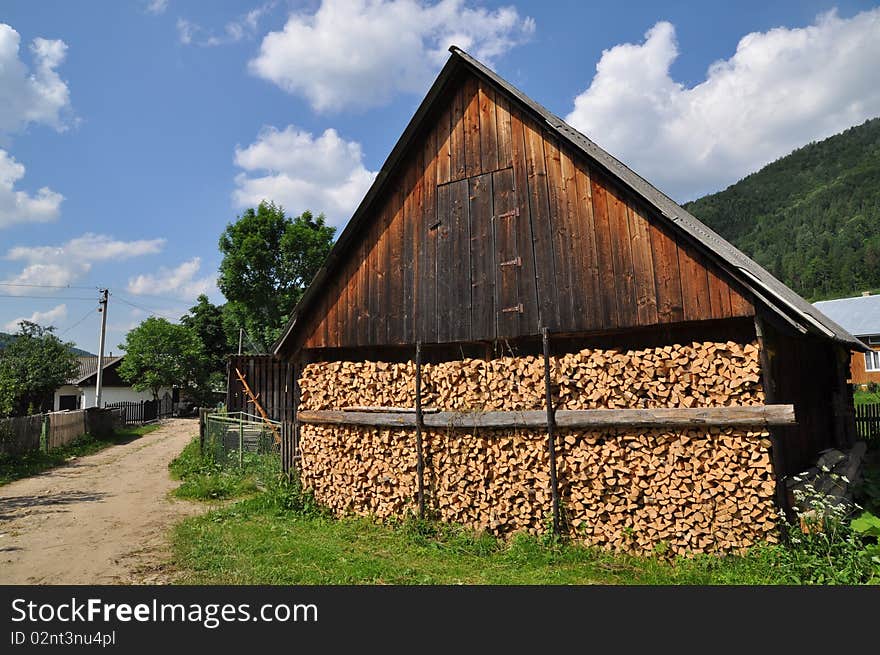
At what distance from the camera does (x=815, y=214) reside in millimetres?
123062

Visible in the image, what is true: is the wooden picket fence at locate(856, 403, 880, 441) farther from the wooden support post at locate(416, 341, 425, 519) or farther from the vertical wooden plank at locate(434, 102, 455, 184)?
the vertical wooden plank at locate(434, 102, 455, 184)

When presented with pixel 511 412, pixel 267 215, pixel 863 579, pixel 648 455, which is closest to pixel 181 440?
pixel 267 215

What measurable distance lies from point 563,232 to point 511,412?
8.53ft

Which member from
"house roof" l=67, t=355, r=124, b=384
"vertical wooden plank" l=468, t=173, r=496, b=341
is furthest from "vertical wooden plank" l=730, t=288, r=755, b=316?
"house roof" l=67, t=355, r=124, b=384

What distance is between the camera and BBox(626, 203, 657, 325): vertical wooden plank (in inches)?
281

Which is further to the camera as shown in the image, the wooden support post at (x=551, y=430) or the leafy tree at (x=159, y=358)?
the leafy tree at (x=159, y=358)

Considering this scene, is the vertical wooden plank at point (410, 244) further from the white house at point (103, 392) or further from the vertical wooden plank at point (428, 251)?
the white house at point (103, 392)

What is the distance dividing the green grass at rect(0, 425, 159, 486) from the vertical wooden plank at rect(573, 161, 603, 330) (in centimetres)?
1504

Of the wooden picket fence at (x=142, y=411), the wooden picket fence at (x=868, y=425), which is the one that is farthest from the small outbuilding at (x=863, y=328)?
the wooden picket fence at (x=142, y=411)

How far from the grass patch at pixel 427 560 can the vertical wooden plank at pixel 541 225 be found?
3085 millimetres

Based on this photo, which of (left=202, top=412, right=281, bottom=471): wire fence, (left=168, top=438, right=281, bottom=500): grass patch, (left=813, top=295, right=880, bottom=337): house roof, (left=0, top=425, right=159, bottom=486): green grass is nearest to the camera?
(left=168, top=438, right=281, bottom=500): grass patch

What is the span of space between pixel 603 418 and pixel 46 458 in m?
18.7

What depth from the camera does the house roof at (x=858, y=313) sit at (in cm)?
3925

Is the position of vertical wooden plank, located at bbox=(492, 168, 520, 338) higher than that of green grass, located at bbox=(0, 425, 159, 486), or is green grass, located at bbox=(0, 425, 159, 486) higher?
vertical wooden plank, located at bbox=(492, 168, 520, 338)
